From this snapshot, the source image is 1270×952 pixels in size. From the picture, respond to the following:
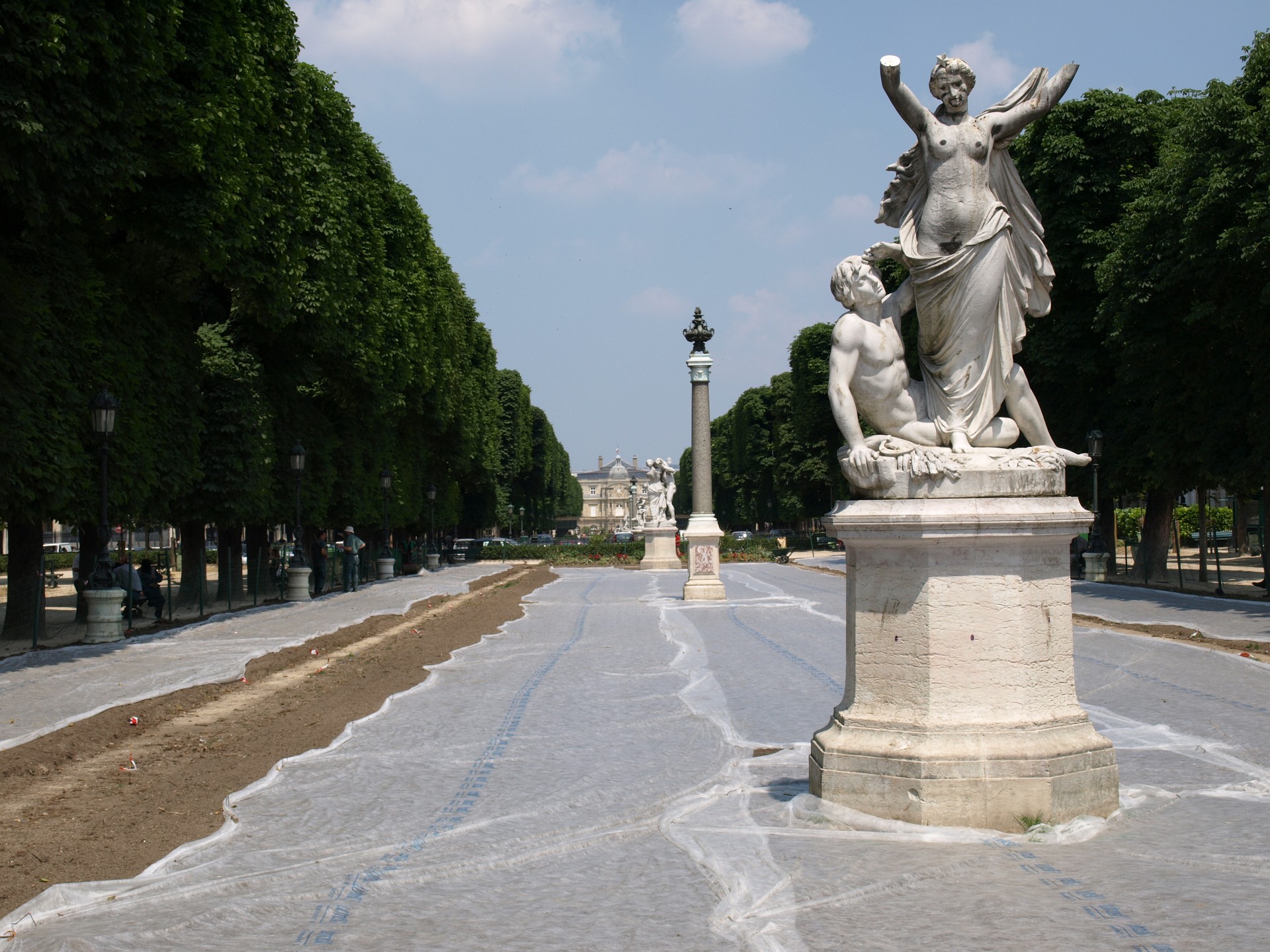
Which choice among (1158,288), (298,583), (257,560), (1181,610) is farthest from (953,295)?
(257,560)

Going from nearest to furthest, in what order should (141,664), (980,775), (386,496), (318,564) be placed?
(980,775) → (141,664) → (318,564) → (386,496)

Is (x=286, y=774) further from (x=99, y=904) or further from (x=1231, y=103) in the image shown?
(x=1231, y=103)

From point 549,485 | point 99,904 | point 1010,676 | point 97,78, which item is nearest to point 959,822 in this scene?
point 1010,676

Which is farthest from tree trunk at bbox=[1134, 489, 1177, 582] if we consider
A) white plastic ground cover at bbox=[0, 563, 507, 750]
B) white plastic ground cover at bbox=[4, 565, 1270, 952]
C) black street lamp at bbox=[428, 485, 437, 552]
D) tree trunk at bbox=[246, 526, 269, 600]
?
black street lamp at bbox=[428, 485, 437, 552]

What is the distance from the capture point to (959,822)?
17.9 feet

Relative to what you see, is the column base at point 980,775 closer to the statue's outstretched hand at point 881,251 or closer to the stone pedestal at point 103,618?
the statue's outstretched hand at point 881,251

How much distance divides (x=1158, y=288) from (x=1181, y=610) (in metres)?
7.26

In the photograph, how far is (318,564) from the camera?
3278cm

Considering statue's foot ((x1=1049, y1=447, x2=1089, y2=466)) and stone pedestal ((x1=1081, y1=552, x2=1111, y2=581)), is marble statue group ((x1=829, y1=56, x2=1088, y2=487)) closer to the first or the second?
statue's foot ((x1=1049, y1=447, x2=1089, y2=466))

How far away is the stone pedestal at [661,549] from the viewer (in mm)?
47344

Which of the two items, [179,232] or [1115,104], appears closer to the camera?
[179,232]

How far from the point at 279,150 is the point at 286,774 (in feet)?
58.1

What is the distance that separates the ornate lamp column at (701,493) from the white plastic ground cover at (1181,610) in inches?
305

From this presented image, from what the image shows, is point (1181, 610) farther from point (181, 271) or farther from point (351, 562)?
point (351, 562)
